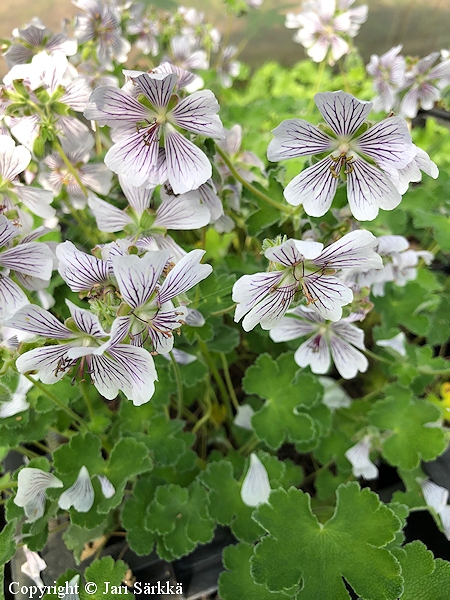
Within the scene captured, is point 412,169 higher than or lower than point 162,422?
higher

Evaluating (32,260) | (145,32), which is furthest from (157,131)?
(145,32)

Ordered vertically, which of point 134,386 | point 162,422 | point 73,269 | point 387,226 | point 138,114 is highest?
point 138,114

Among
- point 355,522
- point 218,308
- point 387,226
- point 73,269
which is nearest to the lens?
point 73,269

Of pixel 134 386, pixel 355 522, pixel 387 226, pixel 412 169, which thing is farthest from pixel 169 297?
pixel 387 226

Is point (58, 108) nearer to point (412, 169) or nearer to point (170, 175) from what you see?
point (170, 175)

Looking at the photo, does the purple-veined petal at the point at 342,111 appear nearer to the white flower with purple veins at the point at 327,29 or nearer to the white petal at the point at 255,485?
the white petal at the point at 255,485

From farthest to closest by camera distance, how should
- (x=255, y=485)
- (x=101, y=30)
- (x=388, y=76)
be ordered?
(x=388, y=76) → (x=101, y=30) → (x=255, y=485)

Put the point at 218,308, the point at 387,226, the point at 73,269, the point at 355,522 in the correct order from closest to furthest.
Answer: the point at 73,269 < the point at 355,522 < the point at 218,308 < the point at 387,226

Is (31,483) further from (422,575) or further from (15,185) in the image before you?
(422,575)
